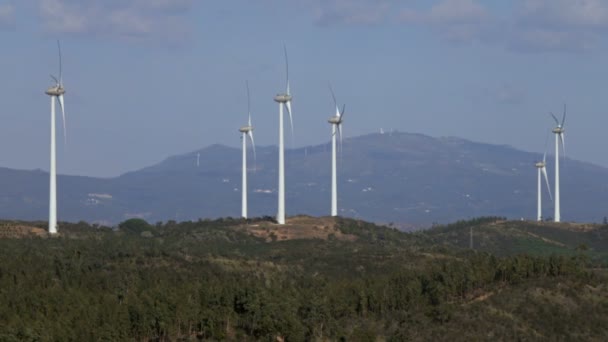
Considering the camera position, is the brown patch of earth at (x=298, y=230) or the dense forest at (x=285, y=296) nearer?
the dense forest at (x=285, y=296)

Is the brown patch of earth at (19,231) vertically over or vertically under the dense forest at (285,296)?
over

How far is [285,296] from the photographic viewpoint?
101 metres

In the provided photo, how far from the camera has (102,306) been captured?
9306 centimetres

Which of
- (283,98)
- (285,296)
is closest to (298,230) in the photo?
(283,98)

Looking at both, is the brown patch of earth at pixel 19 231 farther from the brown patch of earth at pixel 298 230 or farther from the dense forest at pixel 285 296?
the brown patch of earth at pixel 298 230

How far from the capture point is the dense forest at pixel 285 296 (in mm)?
91312

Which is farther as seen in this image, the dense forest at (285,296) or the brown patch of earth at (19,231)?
the brown patch of earth at (19,231)

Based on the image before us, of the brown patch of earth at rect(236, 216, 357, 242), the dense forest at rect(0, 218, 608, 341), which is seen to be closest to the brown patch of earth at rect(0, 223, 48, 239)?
the dense forest at rect(0, 218, 608, 341)

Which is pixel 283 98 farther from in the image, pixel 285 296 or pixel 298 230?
pixel 285 296

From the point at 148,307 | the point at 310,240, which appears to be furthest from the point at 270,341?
the point at 310,240

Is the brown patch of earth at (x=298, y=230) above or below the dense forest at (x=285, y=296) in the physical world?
above

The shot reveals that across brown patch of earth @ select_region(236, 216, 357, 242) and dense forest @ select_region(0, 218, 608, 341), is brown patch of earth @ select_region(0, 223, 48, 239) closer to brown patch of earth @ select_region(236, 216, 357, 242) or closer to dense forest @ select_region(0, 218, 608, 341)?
dense forest @ select_region(0, 218, 608, 341)

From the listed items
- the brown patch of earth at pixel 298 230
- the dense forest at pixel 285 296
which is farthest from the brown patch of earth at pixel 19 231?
the brown patch of earth at pixel 298 230

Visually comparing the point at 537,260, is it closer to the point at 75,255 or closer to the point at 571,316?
the point at 571,316
